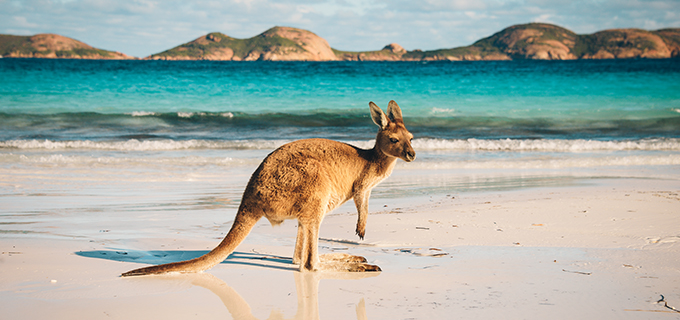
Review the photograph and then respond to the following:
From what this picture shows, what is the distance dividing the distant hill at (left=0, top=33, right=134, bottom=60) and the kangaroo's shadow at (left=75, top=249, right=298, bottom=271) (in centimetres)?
8559

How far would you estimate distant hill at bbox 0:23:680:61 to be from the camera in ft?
271

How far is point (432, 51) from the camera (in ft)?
306

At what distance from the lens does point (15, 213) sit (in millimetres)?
5746

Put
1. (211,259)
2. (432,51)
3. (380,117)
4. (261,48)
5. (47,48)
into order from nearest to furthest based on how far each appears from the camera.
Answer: (211,259), (380,117), (47,48), (261,48), (432,51)

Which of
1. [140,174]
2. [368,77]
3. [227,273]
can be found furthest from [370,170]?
[368,77]

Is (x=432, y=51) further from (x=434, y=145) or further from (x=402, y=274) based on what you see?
(x=402, y=274)

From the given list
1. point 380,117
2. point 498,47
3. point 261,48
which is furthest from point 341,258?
point 498,47

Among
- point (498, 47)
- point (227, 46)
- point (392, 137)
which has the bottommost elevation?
point (392, 137)

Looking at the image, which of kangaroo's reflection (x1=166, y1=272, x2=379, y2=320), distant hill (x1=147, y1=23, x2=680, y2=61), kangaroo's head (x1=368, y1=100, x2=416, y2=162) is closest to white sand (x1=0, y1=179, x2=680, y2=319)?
kangaroo's reflection (x1=166, y1=272, x2=379, y2=320)

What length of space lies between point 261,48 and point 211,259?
299 feet

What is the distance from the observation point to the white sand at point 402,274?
301 centimetres

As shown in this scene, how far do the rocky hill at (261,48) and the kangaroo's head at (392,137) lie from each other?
8022 centimetres

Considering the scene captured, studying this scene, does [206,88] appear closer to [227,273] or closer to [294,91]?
[294,91]

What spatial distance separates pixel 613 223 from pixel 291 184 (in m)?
3.27
